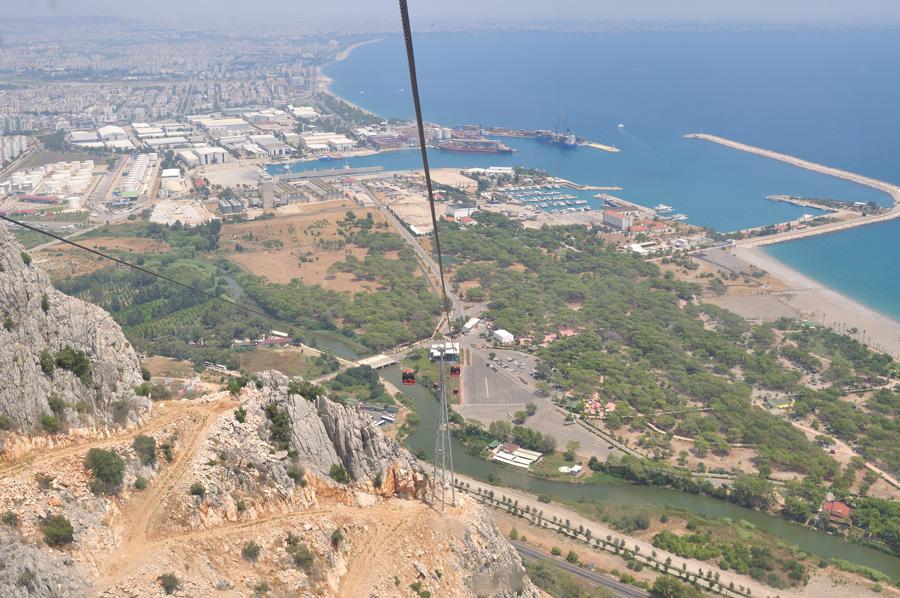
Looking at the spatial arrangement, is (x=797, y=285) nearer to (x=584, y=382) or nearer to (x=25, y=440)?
(x=584, y=382)

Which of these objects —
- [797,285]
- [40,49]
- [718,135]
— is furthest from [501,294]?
[40,49]

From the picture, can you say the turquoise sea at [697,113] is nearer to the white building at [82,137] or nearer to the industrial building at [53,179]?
the industrial building at [53,179]

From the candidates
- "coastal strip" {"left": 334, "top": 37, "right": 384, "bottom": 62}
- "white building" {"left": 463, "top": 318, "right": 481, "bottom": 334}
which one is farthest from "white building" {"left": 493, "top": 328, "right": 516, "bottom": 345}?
"coastal strip" {"left": 334, "top": 37, "right": 384, "bottom": 62}

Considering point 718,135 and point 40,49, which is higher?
point 40,49

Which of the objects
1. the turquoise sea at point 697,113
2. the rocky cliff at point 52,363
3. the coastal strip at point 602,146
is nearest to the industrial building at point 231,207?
the turquoise sea at point 697,113

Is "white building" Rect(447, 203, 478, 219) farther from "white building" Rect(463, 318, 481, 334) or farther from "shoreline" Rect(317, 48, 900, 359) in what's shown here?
"white building" Rect(463, 318, 481, 334)

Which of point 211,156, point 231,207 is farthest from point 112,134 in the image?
point 231,207
